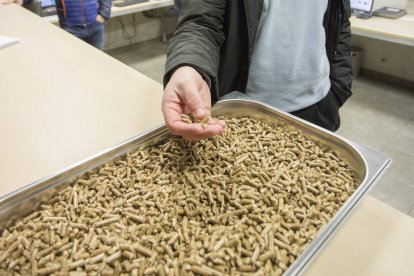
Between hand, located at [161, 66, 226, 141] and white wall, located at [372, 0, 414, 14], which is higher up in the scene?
hand, located at [161, 66, 226, 141]

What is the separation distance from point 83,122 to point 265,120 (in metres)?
0.56

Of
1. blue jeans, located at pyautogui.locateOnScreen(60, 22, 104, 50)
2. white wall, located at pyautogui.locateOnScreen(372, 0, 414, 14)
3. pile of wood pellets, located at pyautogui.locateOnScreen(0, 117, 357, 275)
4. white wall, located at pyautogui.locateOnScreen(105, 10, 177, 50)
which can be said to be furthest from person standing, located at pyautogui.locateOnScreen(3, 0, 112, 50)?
white wall, located at pyautogui.locateOnScreen(372, 0, 414, 14)

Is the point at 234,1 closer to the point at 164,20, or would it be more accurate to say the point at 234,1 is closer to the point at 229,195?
the point at 229,195

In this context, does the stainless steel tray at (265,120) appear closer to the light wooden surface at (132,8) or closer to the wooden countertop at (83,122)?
the wooden countertop at (83,122)

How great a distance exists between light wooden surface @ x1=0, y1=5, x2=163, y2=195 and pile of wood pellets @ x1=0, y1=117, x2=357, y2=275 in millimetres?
178

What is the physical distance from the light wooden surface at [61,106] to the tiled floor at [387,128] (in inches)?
54.7

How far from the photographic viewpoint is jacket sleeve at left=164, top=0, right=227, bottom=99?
84 cm

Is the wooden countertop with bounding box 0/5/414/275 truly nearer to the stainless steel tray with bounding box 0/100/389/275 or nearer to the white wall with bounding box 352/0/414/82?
the stainless steel tray with bounding box 0/100/389/275

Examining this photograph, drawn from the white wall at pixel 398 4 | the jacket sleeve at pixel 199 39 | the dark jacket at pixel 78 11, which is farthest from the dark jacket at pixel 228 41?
the white wall at pixel 398 4

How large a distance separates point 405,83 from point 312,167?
2.84 metres

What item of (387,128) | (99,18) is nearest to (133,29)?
(99,18)

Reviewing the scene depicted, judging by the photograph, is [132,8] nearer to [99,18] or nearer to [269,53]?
[99,18]

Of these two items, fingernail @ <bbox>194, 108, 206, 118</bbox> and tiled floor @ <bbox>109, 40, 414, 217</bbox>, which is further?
tiled floor @ <bbox>109, 40, 414, 217</bbox>

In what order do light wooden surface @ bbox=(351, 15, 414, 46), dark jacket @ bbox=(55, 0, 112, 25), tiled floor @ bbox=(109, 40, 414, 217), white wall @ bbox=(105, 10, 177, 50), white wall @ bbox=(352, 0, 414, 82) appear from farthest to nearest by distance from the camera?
white wall @ bbox=(105, 10, 177, 50) → white wall @ bbox=(352, 0, 414, 82) → dark jacket @ bbox=(55, 0, 112, 25) → light wooden surface @ bbox=(351, 15, 414, 46) → tiled floor @ bbox=(109, 40, 414, 217)
